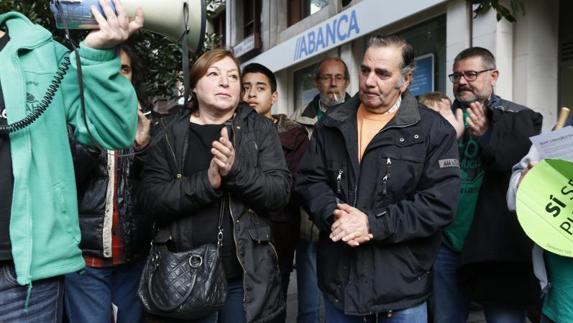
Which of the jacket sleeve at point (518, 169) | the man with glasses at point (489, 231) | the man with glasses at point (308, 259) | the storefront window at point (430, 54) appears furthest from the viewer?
the storefront window at point (430, 54)

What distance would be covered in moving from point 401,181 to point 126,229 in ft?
4.69

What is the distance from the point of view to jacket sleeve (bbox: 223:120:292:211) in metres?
2.47

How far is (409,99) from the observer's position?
2658 millimetres

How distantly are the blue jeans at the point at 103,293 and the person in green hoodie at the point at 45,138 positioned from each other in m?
1.11

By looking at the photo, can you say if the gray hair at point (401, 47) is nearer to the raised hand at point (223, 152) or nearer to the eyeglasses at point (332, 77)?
the raised hand at point (223, 152)

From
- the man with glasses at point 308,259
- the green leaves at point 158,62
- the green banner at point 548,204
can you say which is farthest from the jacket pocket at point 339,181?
the green leaves at point 158,62

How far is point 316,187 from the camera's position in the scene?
2.65 metres

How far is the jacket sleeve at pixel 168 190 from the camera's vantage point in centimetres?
247

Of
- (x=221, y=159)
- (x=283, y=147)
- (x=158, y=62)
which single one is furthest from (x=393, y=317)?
(x=158, y=62)

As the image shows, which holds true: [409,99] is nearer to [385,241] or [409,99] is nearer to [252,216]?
[385,241]

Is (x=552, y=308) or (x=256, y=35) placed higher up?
(x=256, y=35)


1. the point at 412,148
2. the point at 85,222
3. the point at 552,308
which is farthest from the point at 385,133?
the point at 85,222

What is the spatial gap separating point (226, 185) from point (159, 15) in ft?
3.45

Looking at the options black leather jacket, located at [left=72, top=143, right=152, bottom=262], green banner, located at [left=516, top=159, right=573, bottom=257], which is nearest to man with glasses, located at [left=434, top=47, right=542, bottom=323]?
green banner, located at [left=516, top=159, right=573, bottom=257]
